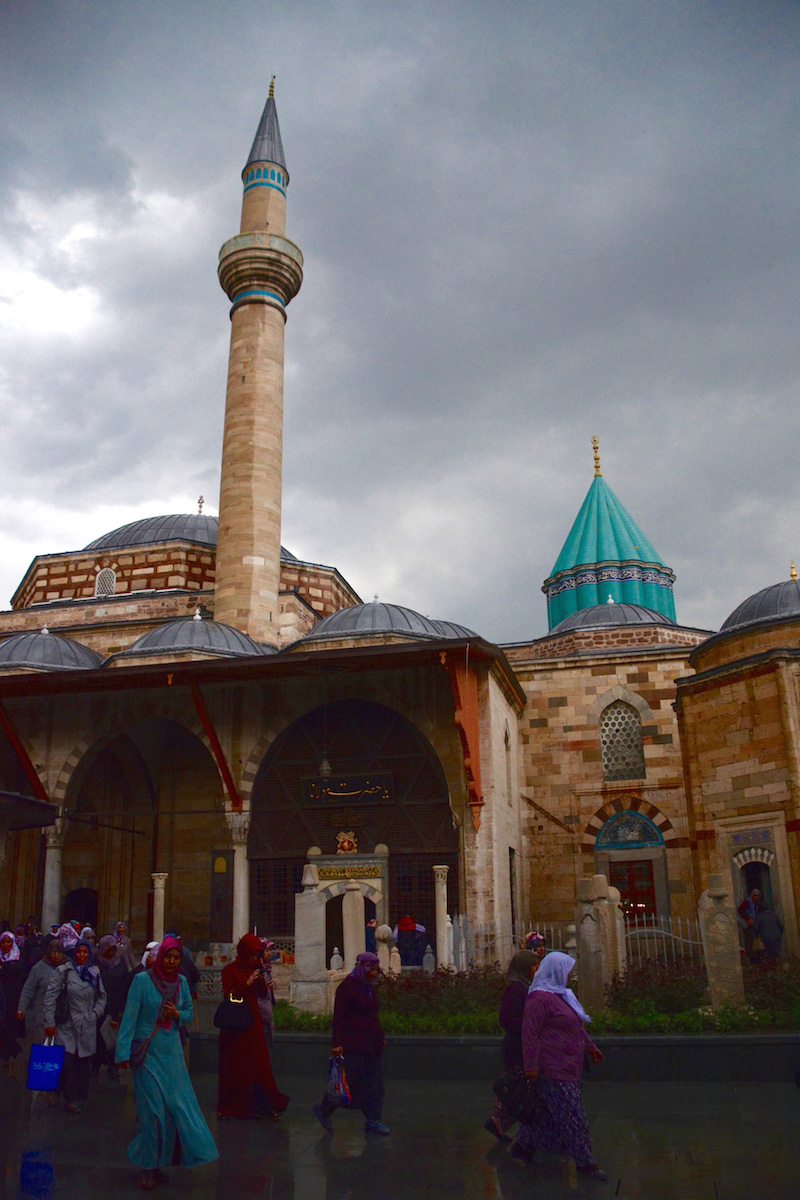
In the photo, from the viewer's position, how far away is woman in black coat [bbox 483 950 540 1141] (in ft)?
15.8

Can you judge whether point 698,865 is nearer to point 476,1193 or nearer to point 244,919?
point 244,919

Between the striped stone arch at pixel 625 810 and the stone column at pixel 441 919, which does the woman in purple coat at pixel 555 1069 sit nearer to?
the stone column at pixel 441 919

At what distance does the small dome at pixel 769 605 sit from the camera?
1299 cm

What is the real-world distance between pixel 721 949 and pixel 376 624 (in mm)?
8309

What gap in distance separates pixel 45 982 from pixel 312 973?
2582 millimetres

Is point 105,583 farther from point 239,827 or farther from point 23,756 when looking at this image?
point 239,827

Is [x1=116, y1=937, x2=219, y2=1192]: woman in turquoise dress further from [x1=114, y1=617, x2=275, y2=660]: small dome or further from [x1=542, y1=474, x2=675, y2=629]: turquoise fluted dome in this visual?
[x1=542, y1=474, x2=675, y2=629]: turquoise fluted dome

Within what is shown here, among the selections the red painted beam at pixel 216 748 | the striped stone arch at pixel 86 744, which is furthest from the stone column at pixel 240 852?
the striped stone arch at pixel 86 744

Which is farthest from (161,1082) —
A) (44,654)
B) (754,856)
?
(44,654)

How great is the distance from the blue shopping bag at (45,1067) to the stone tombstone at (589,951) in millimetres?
4136

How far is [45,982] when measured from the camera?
6082 mm

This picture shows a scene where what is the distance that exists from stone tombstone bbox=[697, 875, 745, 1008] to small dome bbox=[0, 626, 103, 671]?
10584 mm

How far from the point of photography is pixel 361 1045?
16.8ft

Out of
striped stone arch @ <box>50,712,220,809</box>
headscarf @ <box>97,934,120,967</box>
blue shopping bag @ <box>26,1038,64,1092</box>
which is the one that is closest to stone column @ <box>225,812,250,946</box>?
striped stone arch @ <box>50,712,220,809</box>
